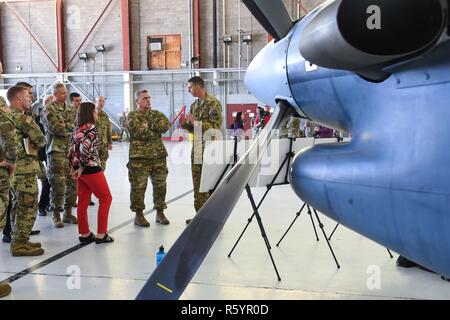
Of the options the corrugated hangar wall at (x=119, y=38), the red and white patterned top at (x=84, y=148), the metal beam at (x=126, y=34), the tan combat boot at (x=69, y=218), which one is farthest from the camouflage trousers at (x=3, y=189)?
the metal beam at (x=126, y=34)

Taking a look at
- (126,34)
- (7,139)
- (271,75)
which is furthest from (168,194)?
(126,34)

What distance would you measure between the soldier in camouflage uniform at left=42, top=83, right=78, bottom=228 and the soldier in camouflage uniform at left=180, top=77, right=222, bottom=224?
1.57m

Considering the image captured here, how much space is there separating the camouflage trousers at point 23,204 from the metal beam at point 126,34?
1910cm

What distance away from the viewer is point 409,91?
1902mm

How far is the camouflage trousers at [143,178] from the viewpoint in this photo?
5.88 metres

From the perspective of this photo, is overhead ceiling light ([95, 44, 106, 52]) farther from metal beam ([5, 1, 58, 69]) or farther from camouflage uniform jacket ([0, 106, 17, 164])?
camouflage uniform jacket ([0, 106, 17, 164])

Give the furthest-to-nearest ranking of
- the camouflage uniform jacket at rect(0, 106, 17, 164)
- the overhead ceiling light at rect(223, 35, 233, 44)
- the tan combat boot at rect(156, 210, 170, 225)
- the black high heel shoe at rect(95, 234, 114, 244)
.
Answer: the overhead ceiling light at rect(223, 35, 233, 44) → the tan combat boot at rect(156, 210, 170, 225) → the black high heel shoe at rect(95, 234, 114, 244) → the camouflage uniform jacket at rect(0, 106, 17, 164)

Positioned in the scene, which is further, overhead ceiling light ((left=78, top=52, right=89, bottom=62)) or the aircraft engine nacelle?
overhead ceiling light ((left=78, top=52, right=89, bottom=62))

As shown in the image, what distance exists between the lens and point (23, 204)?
4609mm

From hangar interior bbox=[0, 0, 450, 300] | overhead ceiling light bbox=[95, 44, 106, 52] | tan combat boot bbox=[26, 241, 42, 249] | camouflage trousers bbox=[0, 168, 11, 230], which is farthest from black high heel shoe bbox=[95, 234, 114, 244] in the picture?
overhead ceiling light bbox=[95, 44, 106, 52]

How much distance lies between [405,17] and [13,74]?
26.0 meters

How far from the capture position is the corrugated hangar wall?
21969mm

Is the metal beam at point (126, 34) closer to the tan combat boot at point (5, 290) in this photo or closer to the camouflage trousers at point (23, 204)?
the camouflage trousers at point (23, 204)

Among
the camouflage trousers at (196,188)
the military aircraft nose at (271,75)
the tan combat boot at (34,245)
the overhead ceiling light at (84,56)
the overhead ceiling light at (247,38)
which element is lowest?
the tan combat boot at (34,245)
